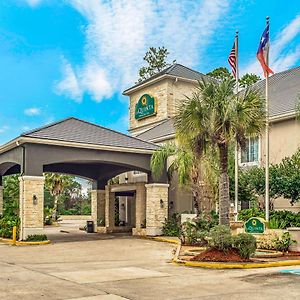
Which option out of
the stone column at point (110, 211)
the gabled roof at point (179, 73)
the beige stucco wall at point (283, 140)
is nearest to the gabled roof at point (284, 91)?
the beige stucco wall at point (283, 140)

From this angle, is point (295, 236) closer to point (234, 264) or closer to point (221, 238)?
point (221, 238)

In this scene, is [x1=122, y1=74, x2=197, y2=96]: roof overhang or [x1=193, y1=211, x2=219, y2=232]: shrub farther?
[x1=122, y1=74, x2=197, y2=96]: roof overhang

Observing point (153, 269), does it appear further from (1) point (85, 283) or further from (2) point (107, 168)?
(2) point (107, 168)

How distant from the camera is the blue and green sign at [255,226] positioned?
770 inches

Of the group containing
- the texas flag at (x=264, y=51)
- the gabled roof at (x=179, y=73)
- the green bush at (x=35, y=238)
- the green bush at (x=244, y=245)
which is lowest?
the green bush at (x=35, y=238)

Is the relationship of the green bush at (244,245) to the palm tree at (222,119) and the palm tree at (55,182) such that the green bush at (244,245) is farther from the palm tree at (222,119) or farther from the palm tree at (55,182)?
the palm tree at (55,182)

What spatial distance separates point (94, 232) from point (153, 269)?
21.0m

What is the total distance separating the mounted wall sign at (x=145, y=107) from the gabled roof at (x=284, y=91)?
10.8m

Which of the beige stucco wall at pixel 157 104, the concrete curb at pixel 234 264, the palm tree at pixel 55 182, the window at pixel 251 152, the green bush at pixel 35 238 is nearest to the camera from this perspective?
the concrete curb at pixel 234 264

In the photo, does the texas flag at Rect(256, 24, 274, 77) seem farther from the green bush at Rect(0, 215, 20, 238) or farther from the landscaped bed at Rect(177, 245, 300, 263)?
the green bush at Rect(0, 215, 20, 238)

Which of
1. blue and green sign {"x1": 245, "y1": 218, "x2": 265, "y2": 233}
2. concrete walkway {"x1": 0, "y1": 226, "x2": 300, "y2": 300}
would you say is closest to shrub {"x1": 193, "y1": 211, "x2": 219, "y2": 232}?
blue and green sign {"x1": 245, "y1": 218, "x2": 265, "y2": 233}

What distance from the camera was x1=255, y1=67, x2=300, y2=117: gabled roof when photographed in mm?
25547

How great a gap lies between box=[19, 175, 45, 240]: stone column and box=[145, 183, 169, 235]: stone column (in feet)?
23.6

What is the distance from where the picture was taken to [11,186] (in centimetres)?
5191
